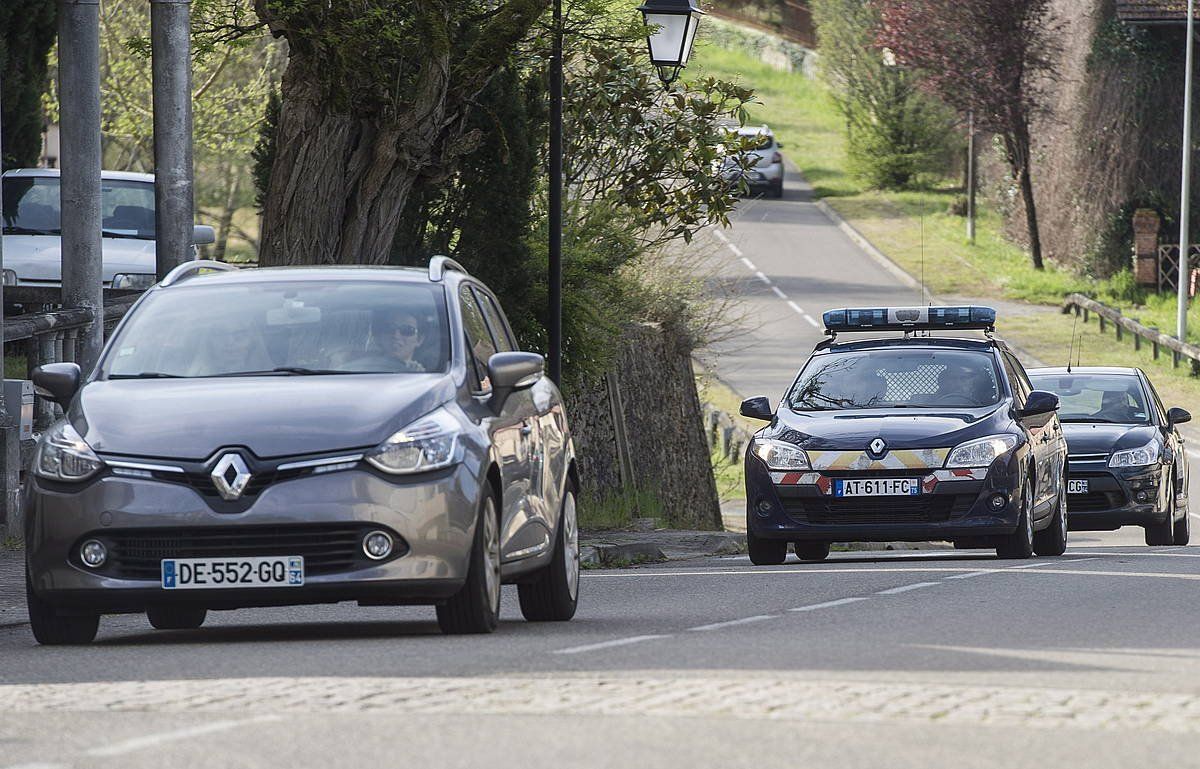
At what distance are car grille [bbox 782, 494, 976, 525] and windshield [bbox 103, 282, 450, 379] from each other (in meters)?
A: 5.84

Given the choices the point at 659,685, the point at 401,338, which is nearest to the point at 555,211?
the point at 401,338

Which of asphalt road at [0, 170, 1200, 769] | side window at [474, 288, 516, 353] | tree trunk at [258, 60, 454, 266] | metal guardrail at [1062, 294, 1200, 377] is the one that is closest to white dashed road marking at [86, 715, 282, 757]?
asphalt road at [0, 170, 1200, 769]

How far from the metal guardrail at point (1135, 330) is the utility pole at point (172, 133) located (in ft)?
91.0

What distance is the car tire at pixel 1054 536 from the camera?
1728 cm

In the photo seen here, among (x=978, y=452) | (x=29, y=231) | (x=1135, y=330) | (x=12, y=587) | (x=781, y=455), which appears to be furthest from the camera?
(x=1135, y=330)

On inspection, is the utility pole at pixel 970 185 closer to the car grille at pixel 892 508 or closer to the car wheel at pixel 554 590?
the car grille at pixel 892 508

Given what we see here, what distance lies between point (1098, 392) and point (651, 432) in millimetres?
4933

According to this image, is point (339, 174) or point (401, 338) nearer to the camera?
point (401, 338)

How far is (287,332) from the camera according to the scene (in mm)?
10133

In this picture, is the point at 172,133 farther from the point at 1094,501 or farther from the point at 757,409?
the point at 1094,501

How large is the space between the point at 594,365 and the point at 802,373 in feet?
12.5

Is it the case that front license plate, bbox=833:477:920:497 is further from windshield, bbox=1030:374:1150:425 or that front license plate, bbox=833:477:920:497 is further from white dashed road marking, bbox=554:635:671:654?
windshield, bbox=1030:374:1150:425

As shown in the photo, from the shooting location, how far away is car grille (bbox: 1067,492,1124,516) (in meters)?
20.4

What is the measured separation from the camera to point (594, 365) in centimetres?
2041
